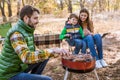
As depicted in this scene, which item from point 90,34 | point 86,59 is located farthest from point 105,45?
point 86,59

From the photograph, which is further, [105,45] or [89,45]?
[105,45]

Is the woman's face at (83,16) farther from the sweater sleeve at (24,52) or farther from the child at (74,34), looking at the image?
the sweater sleeve at (24,52)

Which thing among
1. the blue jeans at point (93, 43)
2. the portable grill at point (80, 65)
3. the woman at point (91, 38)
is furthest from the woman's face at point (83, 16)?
the portable grill at point (80, 65)

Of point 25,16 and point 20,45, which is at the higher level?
point 25,16

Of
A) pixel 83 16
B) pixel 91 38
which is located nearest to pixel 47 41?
pixel 83 16

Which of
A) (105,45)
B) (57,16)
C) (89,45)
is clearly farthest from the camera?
(57,16)

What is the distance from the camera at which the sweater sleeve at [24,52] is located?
86.6 inches

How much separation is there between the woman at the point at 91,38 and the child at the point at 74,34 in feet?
0.38

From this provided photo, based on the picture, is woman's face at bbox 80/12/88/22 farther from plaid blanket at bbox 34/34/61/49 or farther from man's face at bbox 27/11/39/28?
man's face at bbox 27/11/39/28

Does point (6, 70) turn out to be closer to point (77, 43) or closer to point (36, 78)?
point (36, 78)

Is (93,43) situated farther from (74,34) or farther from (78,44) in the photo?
(74,34)

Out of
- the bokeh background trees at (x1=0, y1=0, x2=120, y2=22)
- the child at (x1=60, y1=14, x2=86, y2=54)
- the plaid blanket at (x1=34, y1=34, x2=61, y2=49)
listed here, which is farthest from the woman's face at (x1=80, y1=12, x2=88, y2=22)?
the bokeh background trees at (x1=0, y1=0, x2=120, y2=22)

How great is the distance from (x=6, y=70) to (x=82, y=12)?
245 centimetres

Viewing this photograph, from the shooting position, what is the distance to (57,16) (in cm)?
1820
